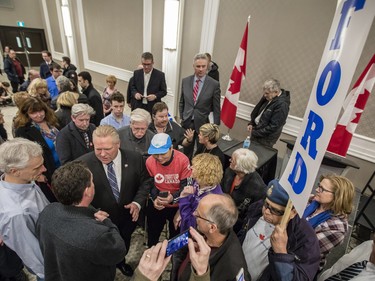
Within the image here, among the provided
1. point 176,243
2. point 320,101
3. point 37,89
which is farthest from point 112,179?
point 37,89

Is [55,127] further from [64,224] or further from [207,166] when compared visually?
[207,166]

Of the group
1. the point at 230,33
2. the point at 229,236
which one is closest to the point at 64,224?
the point at 229,236

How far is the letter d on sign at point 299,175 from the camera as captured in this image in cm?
99

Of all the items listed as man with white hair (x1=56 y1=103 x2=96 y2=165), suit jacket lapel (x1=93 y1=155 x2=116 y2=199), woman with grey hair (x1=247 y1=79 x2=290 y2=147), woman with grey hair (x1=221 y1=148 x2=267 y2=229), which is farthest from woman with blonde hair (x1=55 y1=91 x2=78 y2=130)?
woman with grey hair (x1=247 y1=79 x2=290 y2=147)

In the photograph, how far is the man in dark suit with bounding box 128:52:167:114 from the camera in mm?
3957

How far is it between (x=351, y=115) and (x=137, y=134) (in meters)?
2.58

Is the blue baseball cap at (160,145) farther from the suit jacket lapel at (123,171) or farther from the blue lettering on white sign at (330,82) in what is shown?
the blue lettering on white sign at (330,82)

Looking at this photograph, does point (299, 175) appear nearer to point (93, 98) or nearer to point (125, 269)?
point (125, 269)

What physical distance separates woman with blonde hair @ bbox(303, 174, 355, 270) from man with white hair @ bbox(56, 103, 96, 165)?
2301 mm

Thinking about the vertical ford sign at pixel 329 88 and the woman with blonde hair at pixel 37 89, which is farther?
the woman with blonde hair at pixel 37 89

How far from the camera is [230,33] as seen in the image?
4.36m

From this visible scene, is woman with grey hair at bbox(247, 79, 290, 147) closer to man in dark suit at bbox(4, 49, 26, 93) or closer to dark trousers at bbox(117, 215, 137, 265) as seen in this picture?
dark trousers at bbox(117, 215, 137, 265)

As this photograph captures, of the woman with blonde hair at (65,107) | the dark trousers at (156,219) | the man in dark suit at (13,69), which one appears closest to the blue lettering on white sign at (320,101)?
the dark trousers at (156,219)

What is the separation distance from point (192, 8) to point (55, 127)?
149 inches
